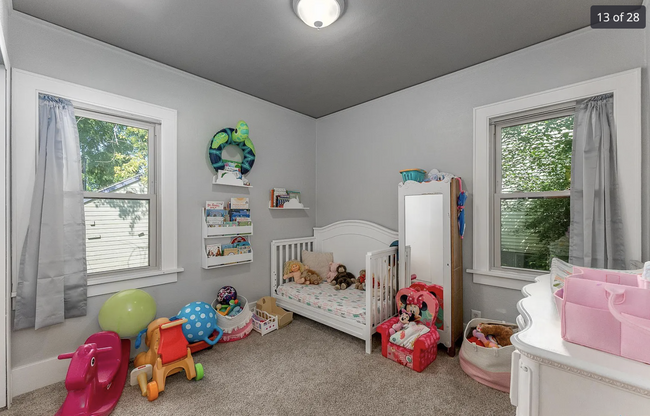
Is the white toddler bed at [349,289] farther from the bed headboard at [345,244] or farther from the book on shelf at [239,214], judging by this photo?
the book on shelf at [239,214]

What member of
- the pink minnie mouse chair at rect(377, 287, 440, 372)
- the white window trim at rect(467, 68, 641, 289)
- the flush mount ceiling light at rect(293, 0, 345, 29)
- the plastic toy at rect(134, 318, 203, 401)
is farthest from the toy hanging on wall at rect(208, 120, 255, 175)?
the white window trim at rect(467, 68, 641, 289)

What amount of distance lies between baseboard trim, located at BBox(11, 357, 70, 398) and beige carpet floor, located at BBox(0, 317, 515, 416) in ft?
0.18

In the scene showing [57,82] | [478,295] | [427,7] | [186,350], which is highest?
[427,7]

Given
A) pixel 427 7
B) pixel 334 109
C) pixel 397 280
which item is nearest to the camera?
pixel 427 7

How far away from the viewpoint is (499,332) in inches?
87.2

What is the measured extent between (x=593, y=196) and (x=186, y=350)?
10.4 ft

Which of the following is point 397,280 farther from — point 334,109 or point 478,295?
point 334,109

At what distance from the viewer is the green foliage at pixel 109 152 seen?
2.32m

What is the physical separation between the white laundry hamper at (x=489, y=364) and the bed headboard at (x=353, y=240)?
4.28 feet

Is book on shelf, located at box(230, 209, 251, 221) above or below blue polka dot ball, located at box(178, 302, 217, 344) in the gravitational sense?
above

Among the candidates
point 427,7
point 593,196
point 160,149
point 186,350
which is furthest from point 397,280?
point 160,149

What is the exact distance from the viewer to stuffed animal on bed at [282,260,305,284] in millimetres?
3429

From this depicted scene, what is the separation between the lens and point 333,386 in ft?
6.61

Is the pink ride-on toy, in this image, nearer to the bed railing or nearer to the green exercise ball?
the green exercise ball
